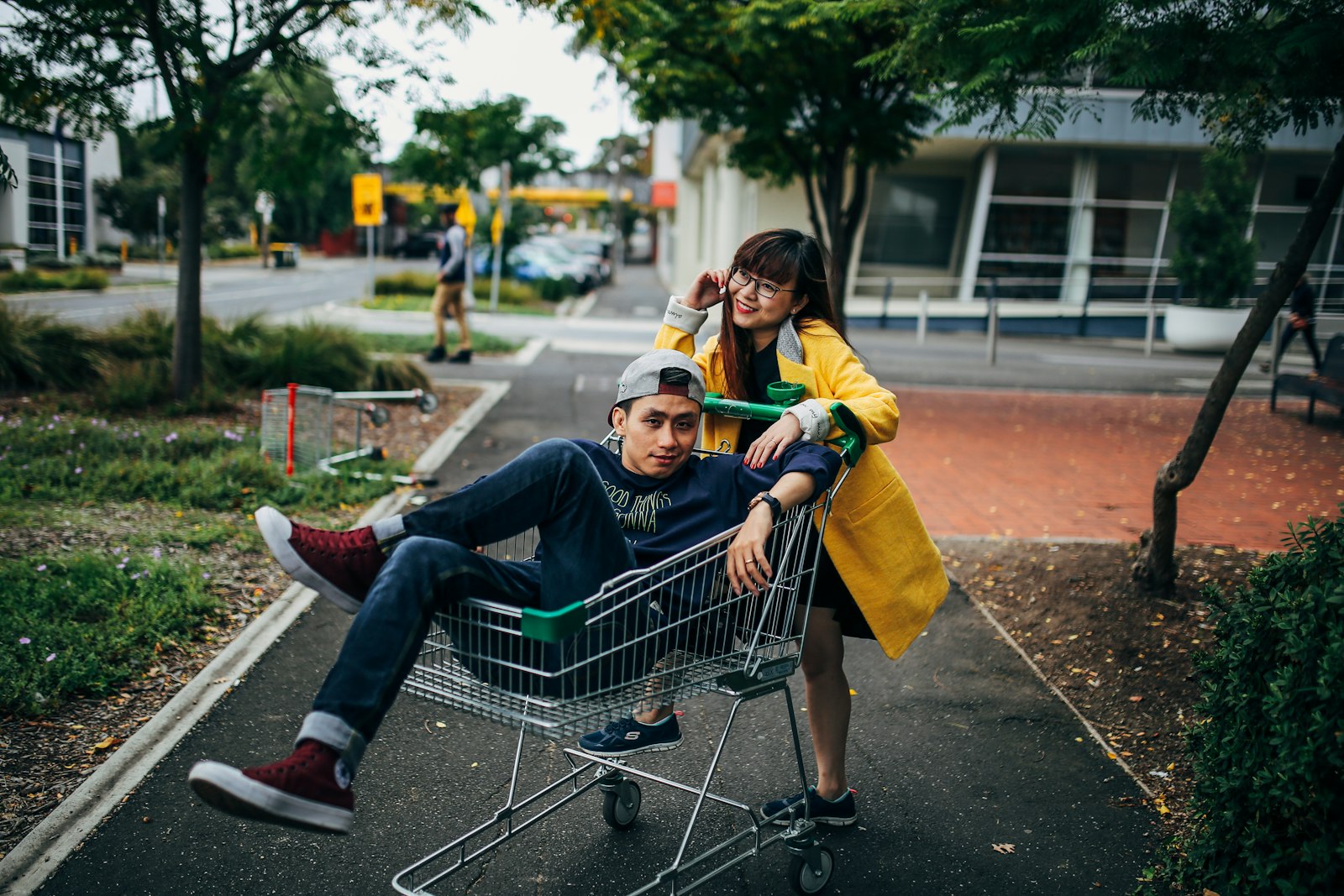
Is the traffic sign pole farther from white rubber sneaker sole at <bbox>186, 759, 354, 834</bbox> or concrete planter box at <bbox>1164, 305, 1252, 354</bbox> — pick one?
white rubber sneaker sole at <bbox>186, 759, 354, 834</bbox>

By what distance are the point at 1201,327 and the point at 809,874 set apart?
20489mm

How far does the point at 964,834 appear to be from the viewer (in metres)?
3.49

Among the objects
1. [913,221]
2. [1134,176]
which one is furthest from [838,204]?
[1134,176]

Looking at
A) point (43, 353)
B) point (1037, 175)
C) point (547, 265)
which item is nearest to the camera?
point (43, 353)

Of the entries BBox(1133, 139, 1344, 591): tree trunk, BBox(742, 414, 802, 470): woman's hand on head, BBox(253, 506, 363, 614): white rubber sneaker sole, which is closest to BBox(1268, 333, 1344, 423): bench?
BBox(1133, 139, 1344, 591): tree trunk

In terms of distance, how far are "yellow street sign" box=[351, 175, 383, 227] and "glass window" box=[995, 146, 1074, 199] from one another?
1512 centimetres

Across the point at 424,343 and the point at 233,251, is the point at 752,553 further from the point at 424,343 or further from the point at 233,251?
the point at 233,251

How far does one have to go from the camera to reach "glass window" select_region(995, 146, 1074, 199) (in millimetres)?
25703

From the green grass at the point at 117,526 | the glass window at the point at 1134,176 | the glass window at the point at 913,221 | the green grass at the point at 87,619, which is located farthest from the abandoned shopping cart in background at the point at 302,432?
the glass window at the point at 1134,176

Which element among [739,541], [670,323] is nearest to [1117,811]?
[739,541]

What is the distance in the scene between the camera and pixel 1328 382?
11.1 metres

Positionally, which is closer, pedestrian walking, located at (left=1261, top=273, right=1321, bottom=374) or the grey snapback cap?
the grey snapback cap

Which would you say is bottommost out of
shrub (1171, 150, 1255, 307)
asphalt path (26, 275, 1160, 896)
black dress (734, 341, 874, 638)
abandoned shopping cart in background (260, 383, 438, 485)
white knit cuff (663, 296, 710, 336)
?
asphalt path (26, 275, 1160, 896)

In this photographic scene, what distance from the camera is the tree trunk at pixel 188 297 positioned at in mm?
9430
